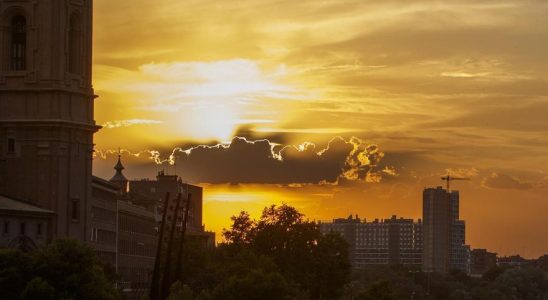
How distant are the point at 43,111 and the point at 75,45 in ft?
24.7

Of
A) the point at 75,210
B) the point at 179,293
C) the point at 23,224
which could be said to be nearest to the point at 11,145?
the point at 75,210

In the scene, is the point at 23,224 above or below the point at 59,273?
above

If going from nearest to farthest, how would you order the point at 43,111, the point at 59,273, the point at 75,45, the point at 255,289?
the point at 59,273 → the point at 43,111 → the point at 75,45 → the point at 255,289

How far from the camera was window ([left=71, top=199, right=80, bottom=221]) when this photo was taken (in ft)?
597

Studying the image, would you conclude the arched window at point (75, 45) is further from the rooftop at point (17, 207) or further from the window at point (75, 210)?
the rooftop at point (17, 207)

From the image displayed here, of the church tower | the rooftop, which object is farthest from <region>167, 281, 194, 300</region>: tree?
the rooftop

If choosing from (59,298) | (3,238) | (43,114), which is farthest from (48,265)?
(43,114)

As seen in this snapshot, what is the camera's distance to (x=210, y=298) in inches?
7347

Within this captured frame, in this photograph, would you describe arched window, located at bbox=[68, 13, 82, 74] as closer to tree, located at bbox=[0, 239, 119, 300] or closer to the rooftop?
the rooftop

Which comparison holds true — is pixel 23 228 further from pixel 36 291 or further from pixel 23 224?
pixel 36 291

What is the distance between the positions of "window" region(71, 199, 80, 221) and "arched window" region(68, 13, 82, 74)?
11.0m

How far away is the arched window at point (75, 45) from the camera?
183 m

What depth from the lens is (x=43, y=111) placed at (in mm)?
179625

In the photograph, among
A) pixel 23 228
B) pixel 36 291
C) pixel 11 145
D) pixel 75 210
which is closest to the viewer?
pixel 36 291
